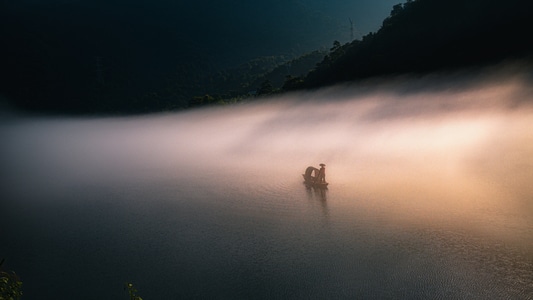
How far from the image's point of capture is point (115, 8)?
187375mm

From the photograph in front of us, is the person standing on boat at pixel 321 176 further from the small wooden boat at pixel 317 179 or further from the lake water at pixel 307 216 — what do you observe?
the lake water at pixel 307 216

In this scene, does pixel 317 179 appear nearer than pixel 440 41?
Yes

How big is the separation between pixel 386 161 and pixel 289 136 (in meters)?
22.3

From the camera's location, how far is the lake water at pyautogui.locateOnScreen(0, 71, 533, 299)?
13461 millimetres

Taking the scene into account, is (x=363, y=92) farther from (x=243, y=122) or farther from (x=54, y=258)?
(x=54, y=258)

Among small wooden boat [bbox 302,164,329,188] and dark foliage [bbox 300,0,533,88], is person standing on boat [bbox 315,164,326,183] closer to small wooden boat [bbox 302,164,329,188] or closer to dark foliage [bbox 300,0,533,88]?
small wooden boat [bbox 302,164,329,188]

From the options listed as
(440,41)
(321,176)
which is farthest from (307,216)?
(440,41)

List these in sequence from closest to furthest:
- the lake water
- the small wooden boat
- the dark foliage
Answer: the lake water < the small wooden boat < the dark foliage

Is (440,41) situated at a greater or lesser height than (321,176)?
greater

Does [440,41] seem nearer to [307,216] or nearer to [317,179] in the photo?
[317,179]

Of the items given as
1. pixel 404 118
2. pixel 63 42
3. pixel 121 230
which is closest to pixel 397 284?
pixel 121 230

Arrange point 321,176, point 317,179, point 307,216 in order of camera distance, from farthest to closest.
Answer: point 317,179
point 321,176
point 307,216

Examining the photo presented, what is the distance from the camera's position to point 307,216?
65.2 ft

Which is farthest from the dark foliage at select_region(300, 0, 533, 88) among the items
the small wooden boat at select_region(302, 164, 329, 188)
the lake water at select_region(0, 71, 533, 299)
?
the small wooden boat at select_region(302, 164, 329, 188)
